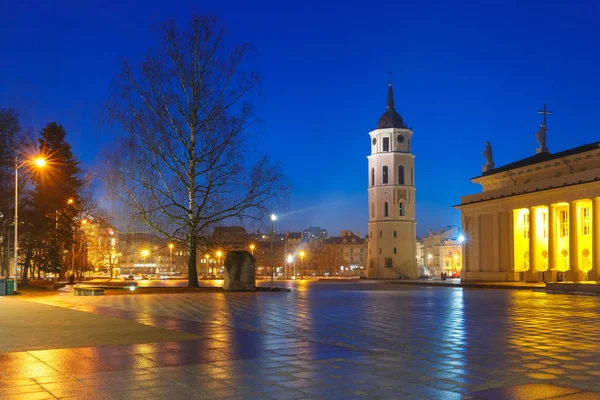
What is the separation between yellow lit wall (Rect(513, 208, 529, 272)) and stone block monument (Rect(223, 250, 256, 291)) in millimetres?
34685

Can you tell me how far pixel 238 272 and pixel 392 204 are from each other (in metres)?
77.4

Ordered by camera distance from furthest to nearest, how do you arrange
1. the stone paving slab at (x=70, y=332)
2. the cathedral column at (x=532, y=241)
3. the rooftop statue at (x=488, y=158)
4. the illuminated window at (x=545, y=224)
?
1. the rooftop statue at (x=488, y=158)
2. the illuminated window at (x=545, y=224)
3. the cathedral column at (x=532, y=241)
4. the stone paving slab at (x=70, y=332)

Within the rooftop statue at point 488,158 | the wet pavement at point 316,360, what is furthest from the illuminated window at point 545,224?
the wet pavement at point 316,360

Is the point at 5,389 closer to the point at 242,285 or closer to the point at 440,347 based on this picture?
the point at 440,347

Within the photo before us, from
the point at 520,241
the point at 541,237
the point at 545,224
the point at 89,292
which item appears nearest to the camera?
the point at 89,292

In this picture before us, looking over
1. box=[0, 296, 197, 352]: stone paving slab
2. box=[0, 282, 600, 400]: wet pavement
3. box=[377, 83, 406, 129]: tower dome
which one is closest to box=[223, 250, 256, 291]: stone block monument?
box=[0, 296, 197, 352]: stone paving slab

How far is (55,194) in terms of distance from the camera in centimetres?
5788

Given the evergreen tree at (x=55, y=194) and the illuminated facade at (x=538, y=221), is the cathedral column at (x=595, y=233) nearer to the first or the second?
the illuminated facade at (x=538, y=221)

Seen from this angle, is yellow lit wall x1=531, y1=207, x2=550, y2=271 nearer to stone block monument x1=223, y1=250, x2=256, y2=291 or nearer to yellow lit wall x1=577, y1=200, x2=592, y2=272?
yellow lit wall x1=577, y1=200, x2=592, y2=272

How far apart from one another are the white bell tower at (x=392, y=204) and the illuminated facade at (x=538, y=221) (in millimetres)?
38353

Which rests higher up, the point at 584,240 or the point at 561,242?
the point at 584,240

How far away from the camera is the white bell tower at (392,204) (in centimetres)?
11194

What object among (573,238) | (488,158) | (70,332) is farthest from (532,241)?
(70,332)

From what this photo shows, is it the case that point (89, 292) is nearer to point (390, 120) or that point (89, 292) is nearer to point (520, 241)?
point (520, 241)
